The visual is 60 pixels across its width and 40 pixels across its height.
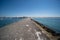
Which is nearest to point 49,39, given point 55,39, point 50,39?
point 50,39

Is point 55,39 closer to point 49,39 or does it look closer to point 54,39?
point 54,39

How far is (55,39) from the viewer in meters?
10.1

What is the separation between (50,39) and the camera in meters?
10.1

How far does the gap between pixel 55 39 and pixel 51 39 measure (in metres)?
0.52

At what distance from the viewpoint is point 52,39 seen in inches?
399

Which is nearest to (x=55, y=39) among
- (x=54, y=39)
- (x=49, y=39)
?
(x=54, y=39)

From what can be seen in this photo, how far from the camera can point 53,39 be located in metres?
10.1

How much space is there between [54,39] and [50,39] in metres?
0.53

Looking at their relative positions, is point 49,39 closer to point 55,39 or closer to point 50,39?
point 50,39

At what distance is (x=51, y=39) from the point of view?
10.1 metres

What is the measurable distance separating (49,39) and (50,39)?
0.13 metres

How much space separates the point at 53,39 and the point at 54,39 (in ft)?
0.42

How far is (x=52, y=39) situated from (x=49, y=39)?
1.32 ft

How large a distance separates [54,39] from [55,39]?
5.3 inches
